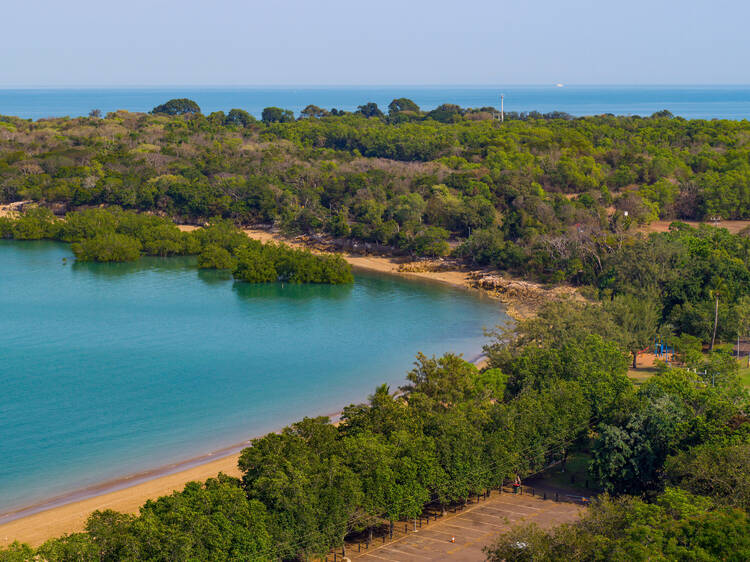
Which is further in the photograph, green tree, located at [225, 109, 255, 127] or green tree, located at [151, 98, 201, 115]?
green tree, located at [151, 98, 201, 115]

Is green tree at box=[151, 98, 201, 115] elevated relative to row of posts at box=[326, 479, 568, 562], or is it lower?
elevated

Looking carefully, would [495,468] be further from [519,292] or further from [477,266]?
[477,266]

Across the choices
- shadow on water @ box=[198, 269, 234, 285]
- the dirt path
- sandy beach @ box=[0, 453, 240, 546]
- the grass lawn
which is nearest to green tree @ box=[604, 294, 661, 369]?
the grass lawn

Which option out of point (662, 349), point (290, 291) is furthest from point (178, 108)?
point (662, 349)

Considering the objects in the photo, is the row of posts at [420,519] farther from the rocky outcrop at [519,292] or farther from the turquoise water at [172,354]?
the rocky outcrop at [519,292]

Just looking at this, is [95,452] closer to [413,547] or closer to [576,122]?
[413,547]

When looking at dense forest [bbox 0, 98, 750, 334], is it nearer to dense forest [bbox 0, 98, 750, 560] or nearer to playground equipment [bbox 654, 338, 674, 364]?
dense forest [bbox 0, 98, 750, 560]

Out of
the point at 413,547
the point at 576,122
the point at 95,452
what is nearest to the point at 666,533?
the point at 413,547
